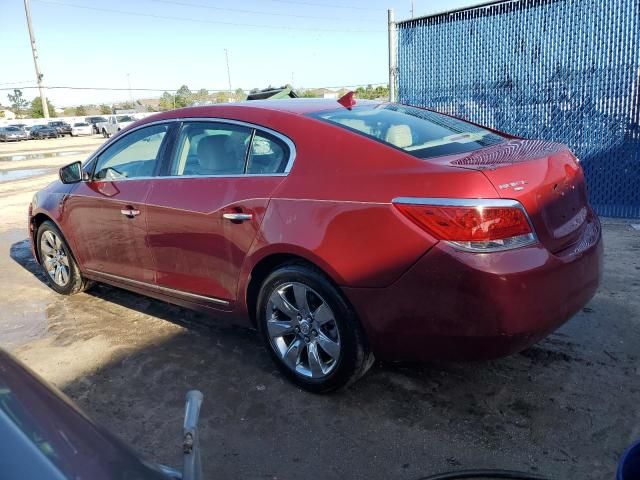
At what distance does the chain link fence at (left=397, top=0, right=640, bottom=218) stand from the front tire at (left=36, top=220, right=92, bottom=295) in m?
5.57

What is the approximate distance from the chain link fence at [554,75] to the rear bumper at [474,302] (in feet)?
15.2

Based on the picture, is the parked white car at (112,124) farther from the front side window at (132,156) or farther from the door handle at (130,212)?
the door handle at (130,212)

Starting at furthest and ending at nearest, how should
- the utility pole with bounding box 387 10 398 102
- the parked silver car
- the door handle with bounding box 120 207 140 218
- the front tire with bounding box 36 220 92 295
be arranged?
the parked silver car < the utility pole with bounding box 387 10 398 102 < the front tire with bounding box 36 220 92 295 < the door handle with bounding box 120 207 140 218

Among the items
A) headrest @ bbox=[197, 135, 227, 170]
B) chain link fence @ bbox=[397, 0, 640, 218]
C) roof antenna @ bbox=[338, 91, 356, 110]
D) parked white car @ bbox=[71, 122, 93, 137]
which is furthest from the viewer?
parked white car @ bbox=[71, 122, 93, 137]

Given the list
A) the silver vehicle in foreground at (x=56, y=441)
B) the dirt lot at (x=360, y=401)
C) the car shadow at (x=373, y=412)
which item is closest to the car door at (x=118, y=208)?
the dirt lot at (x=360, y=401)

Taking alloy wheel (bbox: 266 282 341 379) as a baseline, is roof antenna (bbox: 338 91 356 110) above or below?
above

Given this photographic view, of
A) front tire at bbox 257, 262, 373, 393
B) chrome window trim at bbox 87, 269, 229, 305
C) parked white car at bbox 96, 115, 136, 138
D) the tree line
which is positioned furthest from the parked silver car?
front tire at bbox 257, 262, 373, 393

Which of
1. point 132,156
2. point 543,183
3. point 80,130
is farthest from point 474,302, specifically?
point 80,130

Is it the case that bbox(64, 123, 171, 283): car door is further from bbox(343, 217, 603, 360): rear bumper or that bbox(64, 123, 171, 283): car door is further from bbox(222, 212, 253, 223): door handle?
bbox(343, 217, 603, 360): rear bumper

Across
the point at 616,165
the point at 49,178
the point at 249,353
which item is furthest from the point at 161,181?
the point at 49,178

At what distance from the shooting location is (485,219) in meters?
2.63

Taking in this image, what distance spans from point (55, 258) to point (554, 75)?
6199 mm

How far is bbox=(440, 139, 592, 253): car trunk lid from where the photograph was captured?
2.74m

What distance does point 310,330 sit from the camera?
331 centimetres
